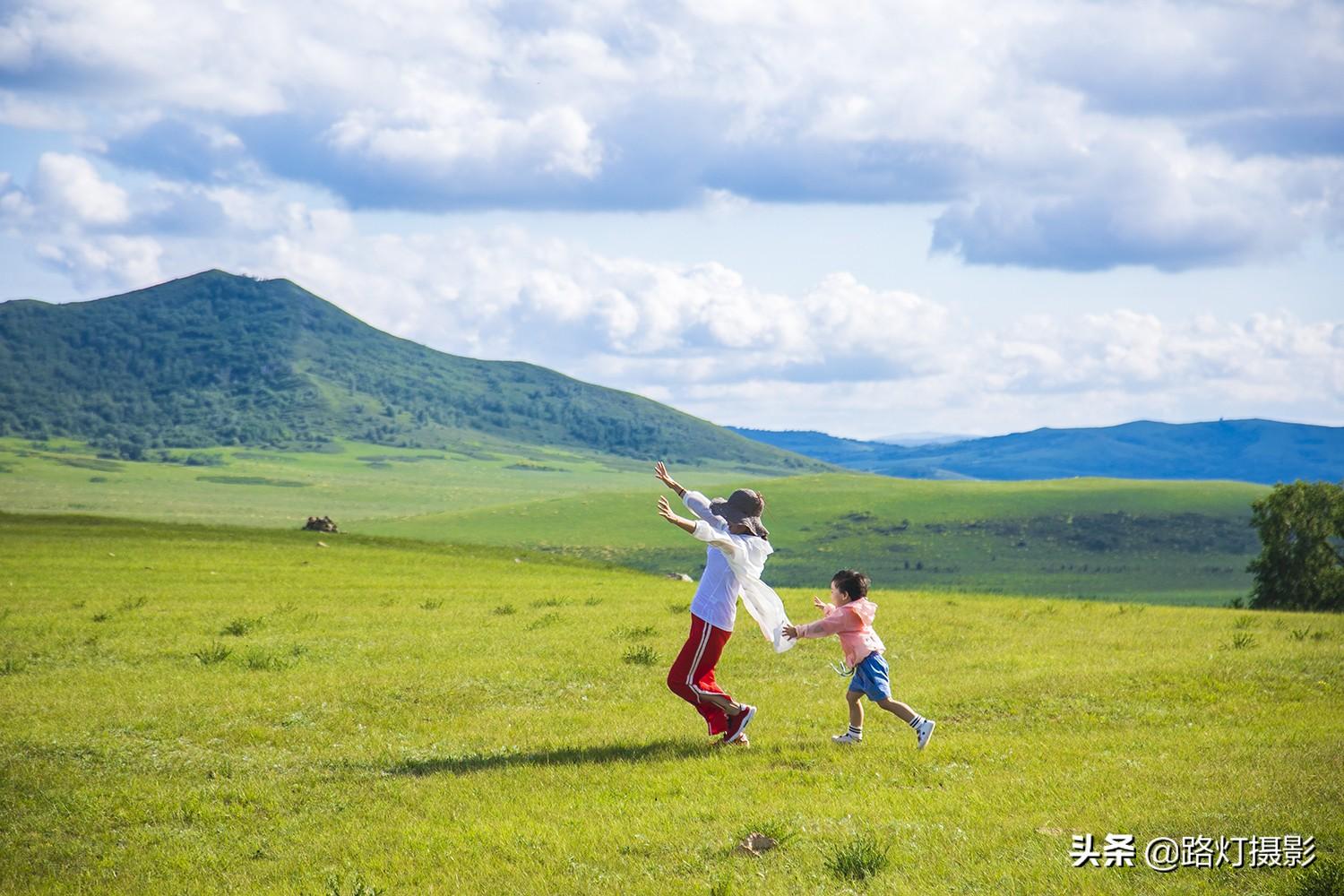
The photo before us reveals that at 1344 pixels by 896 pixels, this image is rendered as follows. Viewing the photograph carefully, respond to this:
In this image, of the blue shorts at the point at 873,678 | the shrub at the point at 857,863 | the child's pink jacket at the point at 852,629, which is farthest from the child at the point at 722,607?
the shrub at the point at 857,863

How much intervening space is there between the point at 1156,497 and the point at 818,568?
80.4m

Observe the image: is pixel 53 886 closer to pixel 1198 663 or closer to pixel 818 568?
pixel 1198 663

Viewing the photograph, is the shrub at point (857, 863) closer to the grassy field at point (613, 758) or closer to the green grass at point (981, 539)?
the grassy field at point (613, 758)

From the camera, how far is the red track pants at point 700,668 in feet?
53.0

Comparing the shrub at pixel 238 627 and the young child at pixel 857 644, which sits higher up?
the young child at pixel 857 644

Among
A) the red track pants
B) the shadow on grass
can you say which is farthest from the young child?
the shadow on grass

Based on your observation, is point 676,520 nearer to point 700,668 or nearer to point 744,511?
point 744,511

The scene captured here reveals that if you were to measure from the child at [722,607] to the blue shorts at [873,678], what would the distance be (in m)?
1.13

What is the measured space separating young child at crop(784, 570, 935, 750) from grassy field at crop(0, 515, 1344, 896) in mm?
533

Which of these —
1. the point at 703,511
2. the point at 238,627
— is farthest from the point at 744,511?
the point at 238,627

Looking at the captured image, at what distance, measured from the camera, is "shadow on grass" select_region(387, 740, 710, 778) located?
15.5 m

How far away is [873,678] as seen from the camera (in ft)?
52.1

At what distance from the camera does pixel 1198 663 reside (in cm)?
2228

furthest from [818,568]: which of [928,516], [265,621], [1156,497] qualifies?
[265,621]
